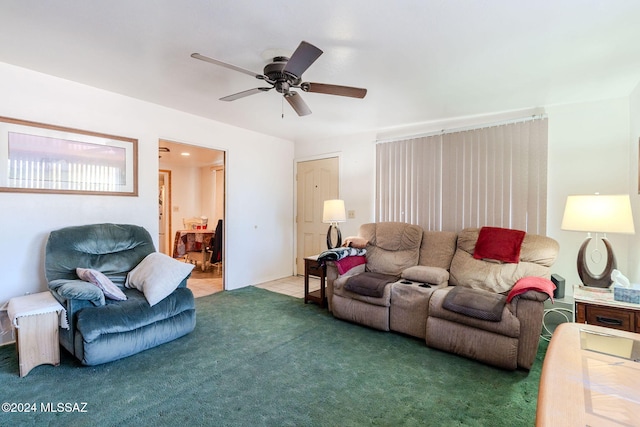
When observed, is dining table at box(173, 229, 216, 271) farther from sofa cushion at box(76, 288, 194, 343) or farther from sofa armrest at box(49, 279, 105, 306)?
sofa armrest at box(49, 279, 105, 306)

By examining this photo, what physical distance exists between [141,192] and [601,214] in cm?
443

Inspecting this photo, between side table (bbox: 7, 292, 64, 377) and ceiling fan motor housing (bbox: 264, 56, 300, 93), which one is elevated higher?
ceiling fan motor housing (bbox: 264, 56, 300, 93)

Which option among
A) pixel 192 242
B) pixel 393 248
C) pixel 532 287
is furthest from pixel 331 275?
pixel 192 242

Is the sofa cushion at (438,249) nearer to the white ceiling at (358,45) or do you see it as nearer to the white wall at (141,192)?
the white ceiling at (358,45)

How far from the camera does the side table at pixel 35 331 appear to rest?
2045mm

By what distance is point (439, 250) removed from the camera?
330 centimetres

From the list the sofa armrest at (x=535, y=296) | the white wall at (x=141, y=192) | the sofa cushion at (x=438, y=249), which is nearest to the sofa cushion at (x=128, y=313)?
the white wall at (x=141, y=192)

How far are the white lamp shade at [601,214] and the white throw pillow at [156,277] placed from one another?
3390 mm

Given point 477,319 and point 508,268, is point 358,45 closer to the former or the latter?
point 477,319

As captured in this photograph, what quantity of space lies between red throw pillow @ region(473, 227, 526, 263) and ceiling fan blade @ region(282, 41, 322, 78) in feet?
8.05

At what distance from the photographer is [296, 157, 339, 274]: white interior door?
4859 mm

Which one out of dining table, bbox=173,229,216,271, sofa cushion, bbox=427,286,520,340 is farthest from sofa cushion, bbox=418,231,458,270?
dining table, bbox=173,229,216,271

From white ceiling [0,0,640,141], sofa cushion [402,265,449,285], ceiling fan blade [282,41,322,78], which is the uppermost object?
white ceiling [0,0,640,141]

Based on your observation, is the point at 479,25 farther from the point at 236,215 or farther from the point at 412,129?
the point at 236,215
